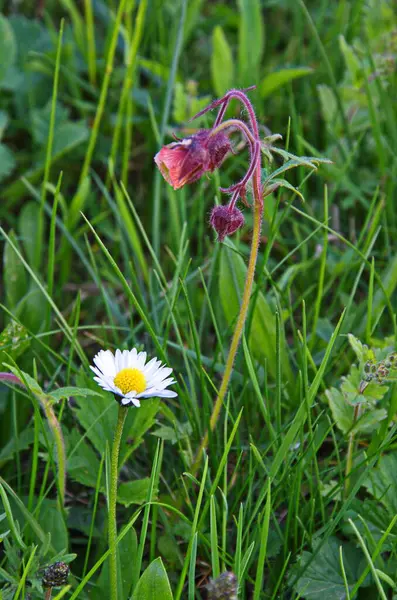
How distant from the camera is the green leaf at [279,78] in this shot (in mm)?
2588

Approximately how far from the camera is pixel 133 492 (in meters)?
1.58

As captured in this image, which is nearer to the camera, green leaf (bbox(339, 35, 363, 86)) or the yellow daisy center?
the yellow daisy center

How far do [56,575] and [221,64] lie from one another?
199 centimetres

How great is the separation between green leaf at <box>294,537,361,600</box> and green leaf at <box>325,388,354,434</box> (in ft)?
0.78

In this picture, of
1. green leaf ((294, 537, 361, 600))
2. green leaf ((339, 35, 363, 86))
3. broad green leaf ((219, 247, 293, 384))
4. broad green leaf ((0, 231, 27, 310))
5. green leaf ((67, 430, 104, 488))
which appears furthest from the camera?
green leaf ((339, 35, 363, 86))

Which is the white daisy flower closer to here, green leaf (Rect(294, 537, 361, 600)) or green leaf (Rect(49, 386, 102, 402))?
green leaf (Rect(49, 386, 102, 402))

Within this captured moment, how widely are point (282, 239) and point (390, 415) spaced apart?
0.81m

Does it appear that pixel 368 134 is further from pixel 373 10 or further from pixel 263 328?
pixel 263 328

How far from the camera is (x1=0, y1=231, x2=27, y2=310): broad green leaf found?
209 cm

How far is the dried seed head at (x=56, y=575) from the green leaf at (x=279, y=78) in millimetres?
1865

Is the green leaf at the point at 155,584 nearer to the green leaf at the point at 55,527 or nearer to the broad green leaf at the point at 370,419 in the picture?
the green leaf at the point at 55,527

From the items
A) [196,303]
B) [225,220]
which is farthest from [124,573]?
[196,303]

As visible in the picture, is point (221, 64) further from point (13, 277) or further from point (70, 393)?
point (70, 393)

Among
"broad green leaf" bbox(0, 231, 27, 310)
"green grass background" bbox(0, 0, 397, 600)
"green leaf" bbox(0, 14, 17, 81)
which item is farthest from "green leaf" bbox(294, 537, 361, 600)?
"green leaf" bbox(0, 14, 17, 81)
